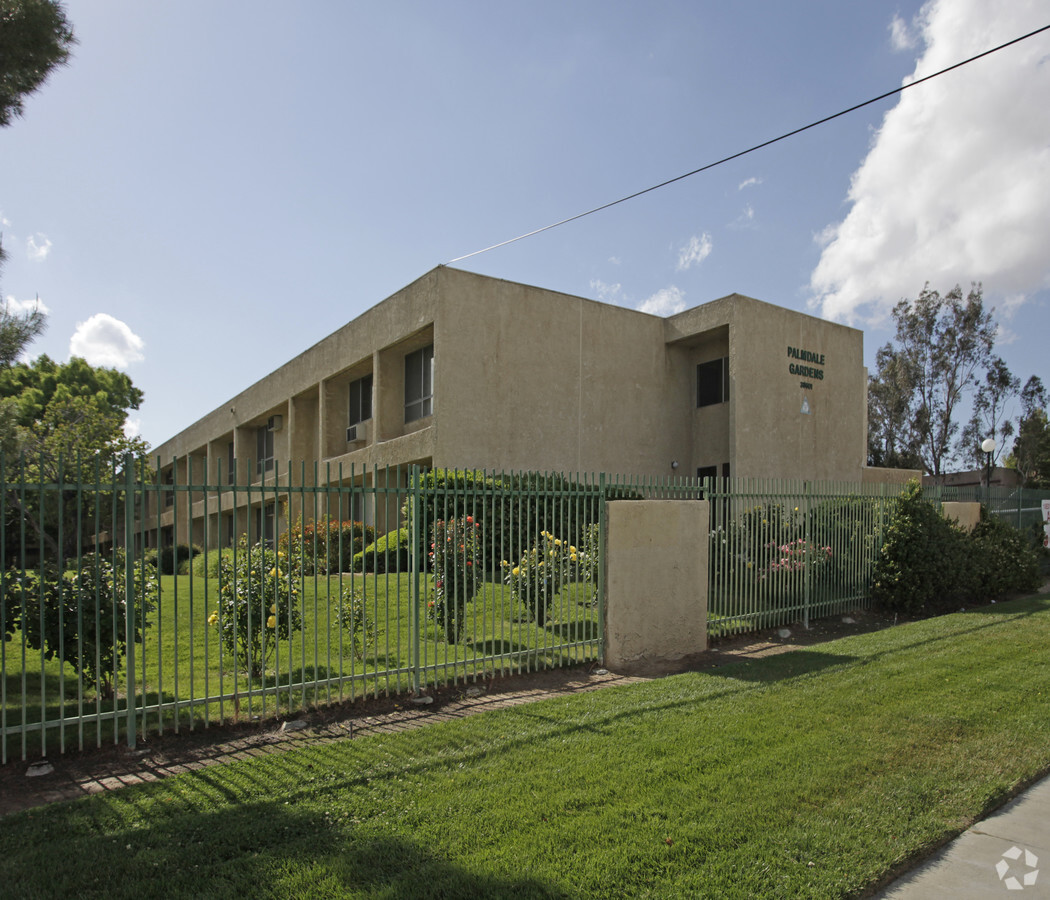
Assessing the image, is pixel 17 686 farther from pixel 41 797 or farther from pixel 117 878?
pixel 117 878

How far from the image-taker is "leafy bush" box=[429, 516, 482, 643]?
7.23 m

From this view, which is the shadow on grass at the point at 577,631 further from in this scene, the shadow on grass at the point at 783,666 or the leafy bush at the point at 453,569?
the shadow on grass at the point at 783,666

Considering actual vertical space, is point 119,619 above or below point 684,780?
above

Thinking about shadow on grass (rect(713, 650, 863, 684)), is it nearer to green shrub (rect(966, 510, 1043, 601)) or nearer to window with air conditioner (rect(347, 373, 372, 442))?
green shrub (rect(966, 510, 1043, 601))

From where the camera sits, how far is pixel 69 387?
4425 cm

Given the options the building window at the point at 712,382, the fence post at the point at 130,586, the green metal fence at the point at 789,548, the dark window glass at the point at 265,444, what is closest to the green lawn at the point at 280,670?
the fence post at the point at 130,586

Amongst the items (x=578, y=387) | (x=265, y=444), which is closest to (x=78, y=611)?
(x=578, y=387)

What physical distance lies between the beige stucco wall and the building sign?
44.5 feet

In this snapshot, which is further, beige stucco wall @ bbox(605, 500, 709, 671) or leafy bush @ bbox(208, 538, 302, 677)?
beige stucco wall @ bbox(605, 500, 709, 671)

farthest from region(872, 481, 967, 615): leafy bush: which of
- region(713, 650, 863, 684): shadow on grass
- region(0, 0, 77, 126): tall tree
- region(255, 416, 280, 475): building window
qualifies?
region(255, 416, 280, 475): building window

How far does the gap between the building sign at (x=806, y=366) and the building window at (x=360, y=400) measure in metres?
12.8

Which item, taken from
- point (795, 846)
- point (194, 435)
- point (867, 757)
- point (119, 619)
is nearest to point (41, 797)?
point (119, 619)

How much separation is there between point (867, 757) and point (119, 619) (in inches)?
231

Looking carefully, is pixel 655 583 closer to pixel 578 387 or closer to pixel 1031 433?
pixel 578 387
